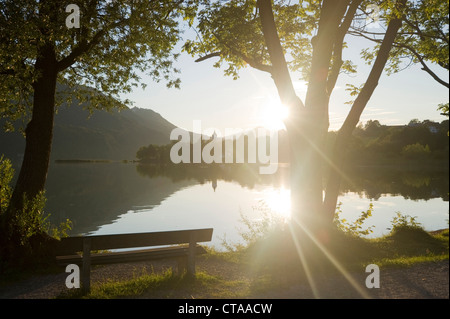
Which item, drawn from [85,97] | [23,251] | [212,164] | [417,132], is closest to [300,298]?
[417,132]

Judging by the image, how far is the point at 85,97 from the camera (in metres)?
15.1

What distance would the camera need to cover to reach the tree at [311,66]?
11195mm

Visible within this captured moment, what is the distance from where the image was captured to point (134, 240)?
783 centimetres

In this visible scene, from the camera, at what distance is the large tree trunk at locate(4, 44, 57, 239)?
10805 mm

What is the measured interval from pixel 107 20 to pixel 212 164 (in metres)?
159

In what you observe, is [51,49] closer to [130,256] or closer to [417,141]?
[130,256]

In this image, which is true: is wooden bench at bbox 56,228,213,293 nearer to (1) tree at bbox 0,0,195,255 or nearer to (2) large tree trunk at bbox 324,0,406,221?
(1) tree at bbox 0,0,195,255

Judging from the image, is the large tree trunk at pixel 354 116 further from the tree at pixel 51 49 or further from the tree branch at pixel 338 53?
the tree at pixel 51 49

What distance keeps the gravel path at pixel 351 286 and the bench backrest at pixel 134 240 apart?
103 cm

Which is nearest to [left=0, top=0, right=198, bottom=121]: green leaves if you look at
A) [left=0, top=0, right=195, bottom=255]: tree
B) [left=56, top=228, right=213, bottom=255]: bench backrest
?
[left=0, top=0, right=195, bottom=255]: tree

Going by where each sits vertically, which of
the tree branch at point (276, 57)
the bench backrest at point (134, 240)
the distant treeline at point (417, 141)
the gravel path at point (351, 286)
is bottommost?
the gravel path at point (351, 286)

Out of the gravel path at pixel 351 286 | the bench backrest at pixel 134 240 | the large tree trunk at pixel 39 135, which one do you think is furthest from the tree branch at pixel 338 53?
the large tree trunk at pixel 39 135

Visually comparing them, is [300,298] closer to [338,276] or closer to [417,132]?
[338,276]

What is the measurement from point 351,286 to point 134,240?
4.94 meters
